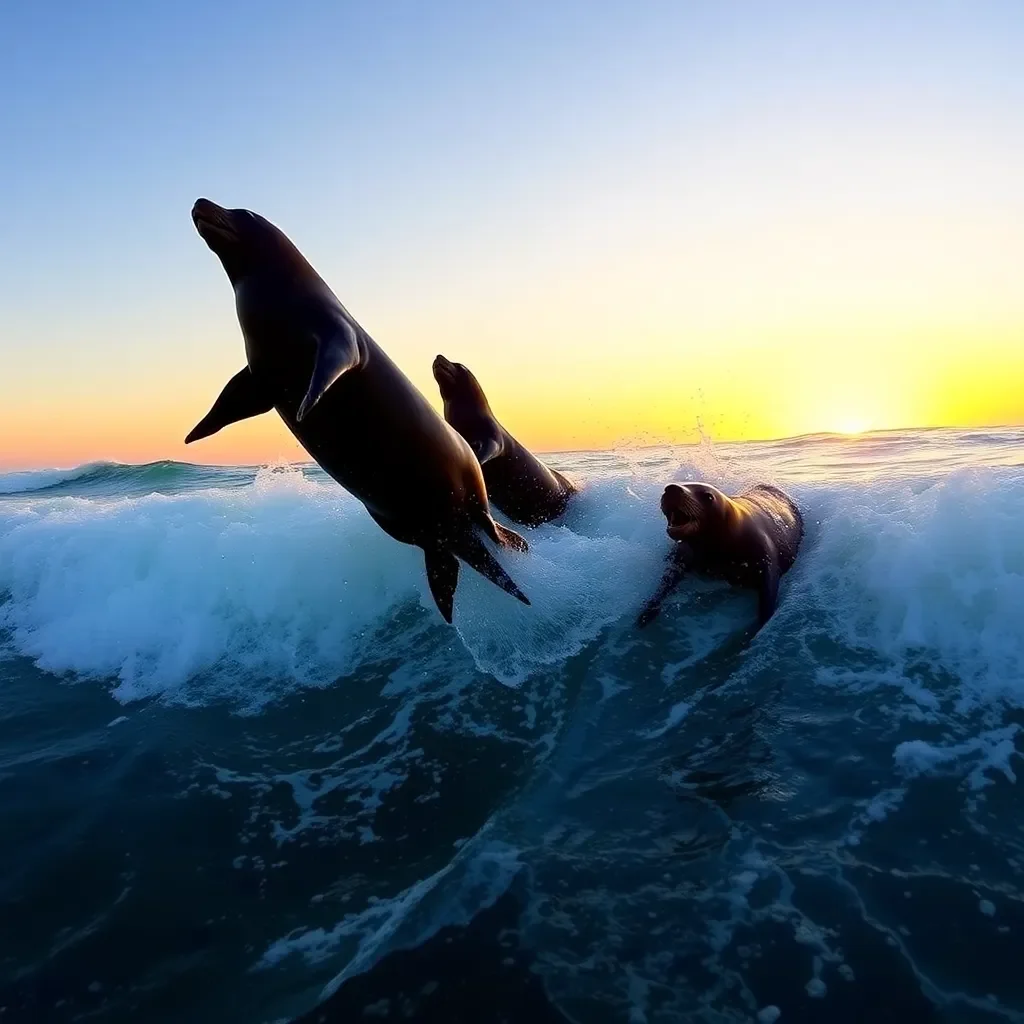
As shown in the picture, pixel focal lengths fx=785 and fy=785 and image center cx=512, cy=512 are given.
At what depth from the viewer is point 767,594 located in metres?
7.30

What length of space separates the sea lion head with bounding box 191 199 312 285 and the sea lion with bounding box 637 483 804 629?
4.28 metres

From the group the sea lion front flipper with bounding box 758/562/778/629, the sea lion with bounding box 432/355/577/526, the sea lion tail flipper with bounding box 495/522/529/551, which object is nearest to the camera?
the sea lion tail flipper with bounding box 495/522/529/551

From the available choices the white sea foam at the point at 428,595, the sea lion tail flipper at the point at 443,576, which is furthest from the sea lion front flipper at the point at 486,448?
the sea lion tail flipper at the point at 443,576

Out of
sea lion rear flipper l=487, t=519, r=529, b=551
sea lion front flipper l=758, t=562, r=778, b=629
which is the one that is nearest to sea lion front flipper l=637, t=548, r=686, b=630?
sea lion front flipper l=758, t=562, r=778, b=629

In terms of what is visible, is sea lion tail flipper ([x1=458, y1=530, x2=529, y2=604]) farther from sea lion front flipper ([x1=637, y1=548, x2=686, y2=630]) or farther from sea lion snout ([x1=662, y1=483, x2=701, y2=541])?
sea lion snout ([x1=662, y1=483, x2=701, y2=541])

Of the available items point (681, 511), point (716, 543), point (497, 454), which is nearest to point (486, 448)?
point (497, 454)

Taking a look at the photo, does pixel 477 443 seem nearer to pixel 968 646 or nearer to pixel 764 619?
pixel 764 619

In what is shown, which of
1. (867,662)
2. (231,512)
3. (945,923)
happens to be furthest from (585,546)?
(945,923)

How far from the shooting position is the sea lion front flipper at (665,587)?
742 cm

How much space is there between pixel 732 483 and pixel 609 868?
8131mm

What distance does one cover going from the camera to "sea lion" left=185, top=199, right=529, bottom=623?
16.8ft

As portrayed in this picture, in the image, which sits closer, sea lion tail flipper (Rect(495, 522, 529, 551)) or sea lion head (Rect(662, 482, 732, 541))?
sea lion tail flipper (Rect(495, 522, 529, 551))

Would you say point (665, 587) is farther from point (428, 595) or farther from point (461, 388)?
point (461, 388)

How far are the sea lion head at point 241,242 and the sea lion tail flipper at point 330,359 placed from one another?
71cm
